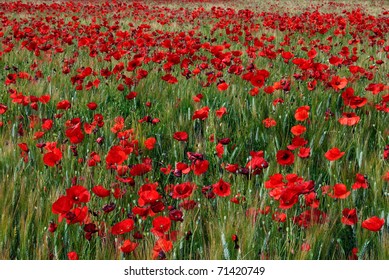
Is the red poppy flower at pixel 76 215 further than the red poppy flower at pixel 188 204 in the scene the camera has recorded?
No

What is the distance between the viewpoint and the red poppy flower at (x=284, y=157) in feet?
5.54

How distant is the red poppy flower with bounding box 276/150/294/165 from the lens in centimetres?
169

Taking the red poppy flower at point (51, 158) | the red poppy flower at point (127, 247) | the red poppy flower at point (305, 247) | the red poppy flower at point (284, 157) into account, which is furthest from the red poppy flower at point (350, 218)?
the red poppy flower at point (51, 158)

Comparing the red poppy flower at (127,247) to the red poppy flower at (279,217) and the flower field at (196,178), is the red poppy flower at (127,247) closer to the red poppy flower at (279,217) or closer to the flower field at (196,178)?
the flower field at (196,178)

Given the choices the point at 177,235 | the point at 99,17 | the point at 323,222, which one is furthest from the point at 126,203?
the point at 99,17

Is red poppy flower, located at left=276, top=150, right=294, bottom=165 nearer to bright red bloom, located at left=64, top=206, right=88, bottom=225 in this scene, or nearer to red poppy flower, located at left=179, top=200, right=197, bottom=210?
red poppy flower, located at left=179, top=200, right=197, bottom=210

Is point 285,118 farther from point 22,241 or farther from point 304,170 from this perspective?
point 22,241

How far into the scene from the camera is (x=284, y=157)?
172 centimetres

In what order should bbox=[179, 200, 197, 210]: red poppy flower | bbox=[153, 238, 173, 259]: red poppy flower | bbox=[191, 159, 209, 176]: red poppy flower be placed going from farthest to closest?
bbox=[191, 159, 209, 176]: red poppy flower, bbox=[179, 200, 197, 210]: red poppy flower, bbox=[153, 238, 173, 259]: red poppy flower

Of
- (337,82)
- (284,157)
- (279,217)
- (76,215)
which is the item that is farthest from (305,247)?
(337,82)

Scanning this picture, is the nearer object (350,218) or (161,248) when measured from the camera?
(161,248)

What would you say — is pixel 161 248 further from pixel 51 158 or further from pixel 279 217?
pixel 51 158

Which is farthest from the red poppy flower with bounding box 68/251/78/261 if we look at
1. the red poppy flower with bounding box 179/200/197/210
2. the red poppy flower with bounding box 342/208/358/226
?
the red poppy flower with bounding box 342/208/358/226

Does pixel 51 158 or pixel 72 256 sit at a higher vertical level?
pixel 51 158
